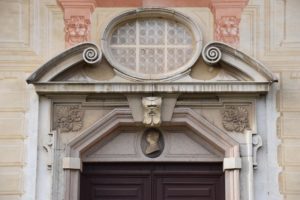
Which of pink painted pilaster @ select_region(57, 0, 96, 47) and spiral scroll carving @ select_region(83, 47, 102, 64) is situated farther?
pink painted pilaster @ select_region(57, 0, 96, 47)

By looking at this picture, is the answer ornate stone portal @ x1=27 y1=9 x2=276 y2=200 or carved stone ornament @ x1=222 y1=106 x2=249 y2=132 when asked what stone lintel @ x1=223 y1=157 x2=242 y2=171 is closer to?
ornate stone portal @ x1=27 y1=9 x2=276 y2=200

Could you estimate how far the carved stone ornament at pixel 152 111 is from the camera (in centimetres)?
1059

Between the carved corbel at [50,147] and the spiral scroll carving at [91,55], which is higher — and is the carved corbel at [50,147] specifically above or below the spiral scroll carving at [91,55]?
below

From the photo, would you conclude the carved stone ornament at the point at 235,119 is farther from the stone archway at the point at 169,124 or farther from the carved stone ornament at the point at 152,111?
the carved stone ornament at the point at 152,111

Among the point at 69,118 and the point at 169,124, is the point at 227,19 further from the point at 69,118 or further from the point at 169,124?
the point at 69,118

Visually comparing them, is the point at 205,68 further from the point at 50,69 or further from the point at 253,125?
the point at 50,69

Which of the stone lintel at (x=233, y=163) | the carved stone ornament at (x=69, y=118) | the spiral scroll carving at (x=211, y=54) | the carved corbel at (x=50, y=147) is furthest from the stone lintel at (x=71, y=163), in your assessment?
the spiral scroll carving at (x=211, y=54)

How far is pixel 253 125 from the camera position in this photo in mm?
10672

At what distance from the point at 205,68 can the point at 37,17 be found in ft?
6.83

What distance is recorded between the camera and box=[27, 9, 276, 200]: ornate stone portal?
10594mm

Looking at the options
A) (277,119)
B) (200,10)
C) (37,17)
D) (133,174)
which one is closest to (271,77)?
(277,119)

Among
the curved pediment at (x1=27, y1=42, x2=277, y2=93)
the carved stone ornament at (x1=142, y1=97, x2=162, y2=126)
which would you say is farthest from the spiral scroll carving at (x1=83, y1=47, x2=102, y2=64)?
the carved stone ornament at (x1=142, y1=97, x2=162, y2=126)

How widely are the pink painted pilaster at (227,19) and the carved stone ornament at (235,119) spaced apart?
77cm

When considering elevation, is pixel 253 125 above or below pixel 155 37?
below
